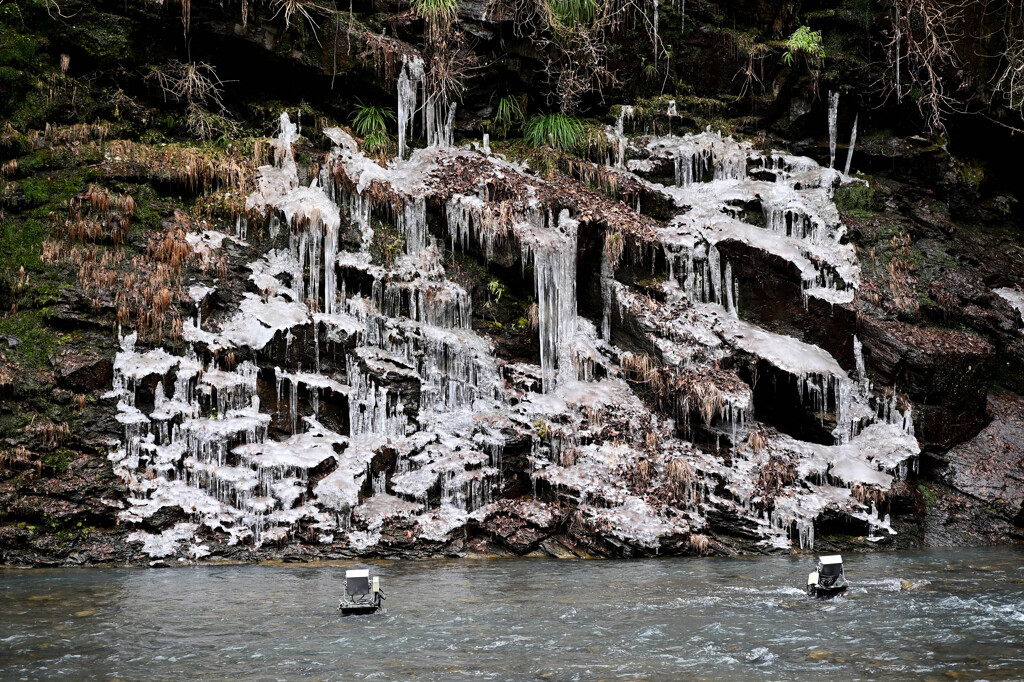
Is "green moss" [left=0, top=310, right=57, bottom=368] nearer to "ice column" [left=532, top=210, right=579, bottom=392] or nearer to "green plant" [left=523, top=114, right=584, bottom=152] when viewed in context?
"ice column" [left=532, top=210, right=579, bottom=392]

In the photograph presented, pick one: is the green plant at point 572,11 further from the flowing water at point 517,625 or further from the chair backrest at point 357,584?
the chair backrest at point 357,584

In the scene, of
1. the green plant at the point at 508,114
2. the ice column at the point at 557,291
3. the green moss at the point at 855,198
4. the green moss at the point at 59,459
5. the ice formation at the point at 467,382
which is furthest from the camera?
the green plant at the point at 508,114

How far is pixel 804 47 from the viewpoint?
50.5ft

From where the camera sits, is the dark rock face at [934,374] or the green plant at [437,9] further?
the green plant at [437,9]

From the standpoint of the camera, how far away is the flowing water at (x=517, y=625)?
4.81 meters

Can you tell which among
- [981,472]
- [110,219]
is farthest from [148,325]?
[981,472]

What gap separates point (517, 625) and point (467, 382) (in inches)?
236

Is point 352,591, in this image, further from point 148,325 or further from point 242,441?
point 148,325

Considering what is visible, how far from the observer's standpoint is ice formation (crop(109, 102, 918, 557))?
10008 mm

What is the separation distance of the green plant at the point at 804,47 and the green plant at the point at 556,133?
4656 millimetres

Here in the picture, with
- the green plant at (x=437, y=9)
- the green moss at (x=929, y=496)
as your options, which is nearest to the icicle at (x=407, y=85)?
the green plant at (x=437, y=9)

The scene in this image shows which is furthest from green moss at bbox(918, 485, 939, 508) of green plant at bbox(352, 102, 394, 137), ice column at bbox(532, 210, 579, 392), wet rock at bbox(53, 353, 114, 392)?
wet rock at bbox(53, 353, 114, 392)

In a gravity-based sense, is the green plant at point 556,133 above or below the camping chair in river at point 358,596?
above

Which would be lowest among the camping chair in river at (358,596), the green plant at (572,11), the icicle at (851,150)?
the camping chair in river at (358,596)
